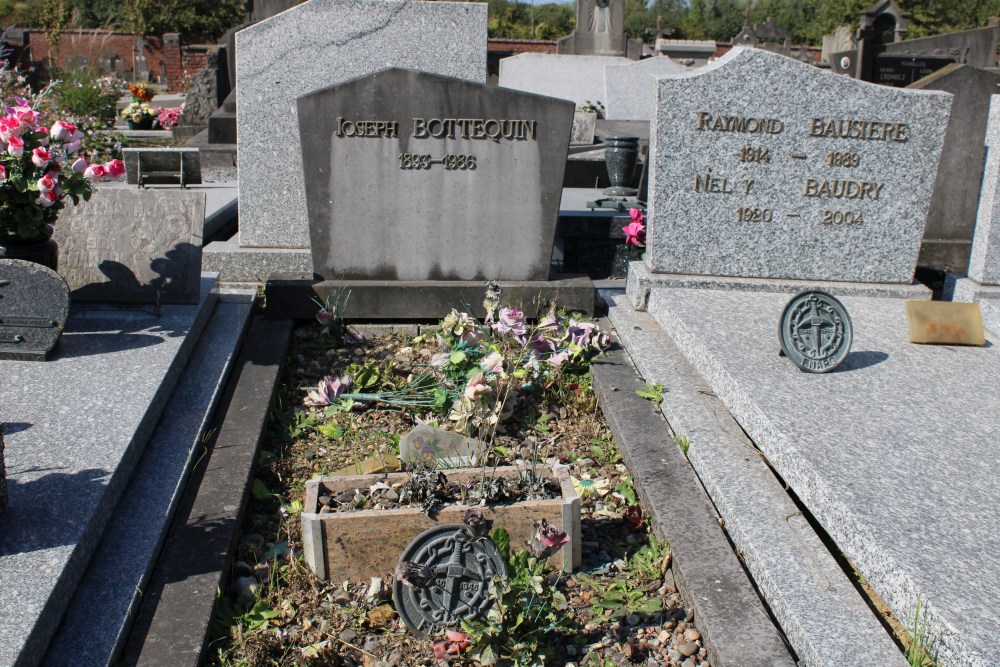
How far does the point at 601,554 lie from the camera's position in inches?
119

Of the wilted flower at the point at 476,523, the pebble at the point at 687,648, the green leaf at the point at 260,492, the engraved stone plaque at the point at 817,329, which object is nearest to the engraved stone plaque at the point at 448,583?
the wilted flower at the point at 476,523

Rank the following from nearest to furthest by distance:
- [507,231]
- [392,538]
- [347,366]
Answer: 1. [392,538]
2. [347,366]
3. [507,231]

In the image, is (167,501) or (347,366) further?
(347,366)

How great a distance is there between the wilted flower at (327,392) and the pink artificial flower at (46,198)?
1.39 m

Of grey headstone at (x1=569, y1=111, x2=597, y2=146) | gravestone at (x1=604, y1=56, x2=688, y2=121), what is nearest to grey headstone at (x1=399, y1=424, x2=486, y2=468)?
grey headstone at (x1=569, y1=111, x2=597, y2=146)

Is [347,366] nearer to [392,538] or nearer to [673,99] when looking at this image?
[392,538]

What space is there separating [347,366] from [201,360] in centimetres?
73

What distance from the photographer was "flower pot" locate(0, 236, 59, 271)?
3.84 m

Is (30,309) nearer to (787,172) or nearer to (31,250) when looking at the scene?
(31,250)

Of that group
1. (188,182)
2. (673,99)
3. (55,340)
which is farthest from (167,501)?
(188,182)

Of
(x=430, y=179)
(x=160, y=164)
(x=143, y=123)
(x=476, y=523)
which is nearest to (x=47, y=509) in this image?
(x=476, y=523)

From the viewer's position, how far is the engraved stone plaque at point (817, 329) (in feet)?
12.3

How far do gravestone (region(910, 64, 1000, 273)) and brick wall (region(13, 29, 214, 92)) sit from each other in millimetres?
20560

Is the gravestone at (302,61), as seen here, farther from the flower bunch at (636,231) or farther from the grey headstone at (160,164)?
the grey headstone at (160,164)
